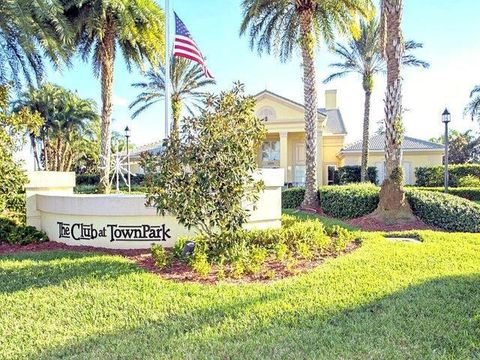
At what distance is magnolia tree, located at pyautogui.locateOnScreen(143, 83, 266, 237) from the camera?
653 centimetres

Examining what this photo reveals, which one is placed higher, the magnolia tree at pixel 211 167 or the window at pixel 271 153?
the window at pixel 271 153

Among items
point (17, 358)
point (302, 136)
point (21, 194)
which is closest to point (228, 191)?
point (17, 358)

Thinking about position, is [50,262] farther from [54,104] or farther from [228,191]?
[54,104]

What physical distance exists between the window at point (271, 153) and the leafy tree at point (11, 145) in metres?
26.5

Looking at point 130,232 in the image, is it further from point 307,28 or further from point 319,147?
point 319,147

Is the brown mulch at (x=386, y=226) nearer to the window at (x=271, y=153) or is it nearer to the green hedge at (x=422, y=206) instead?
the green hedge at (x=422, y=206)

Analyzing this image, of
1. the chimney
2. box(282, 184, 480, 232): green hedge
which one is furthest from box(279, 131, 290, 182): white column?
box(282, 184, 480, 232): green hedge

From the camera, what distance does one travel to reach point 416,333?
4.20m

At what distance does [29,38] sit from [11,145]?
263 centimetres

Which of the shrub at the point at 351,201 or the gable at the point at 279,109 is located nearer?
the shrub at the point at 351,201

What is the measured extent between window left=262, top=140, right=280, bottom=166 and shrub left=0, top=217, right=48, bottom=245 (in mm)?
26629

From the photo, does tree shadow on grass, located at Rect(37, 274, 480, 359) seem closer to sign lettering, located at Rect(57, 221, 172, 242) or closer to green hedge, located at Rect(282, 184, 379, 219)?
sign lettering, located at Rect(57, 221, 172, 242)

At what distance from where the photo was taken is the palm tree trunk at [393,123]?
496 inches

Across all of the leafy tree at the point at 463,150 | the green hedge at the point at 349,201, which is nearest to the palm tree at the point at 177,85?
the green hedge at the point at 349,201
